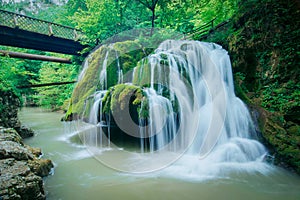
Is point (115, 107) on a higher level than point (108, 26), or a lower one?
lower

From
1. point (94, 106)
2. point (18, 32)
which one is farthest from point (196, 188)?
point (18, 32)

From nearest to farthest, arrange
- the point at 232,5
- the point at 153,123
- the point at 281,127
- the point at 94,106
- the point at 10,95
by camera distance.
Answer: the point at 281,127 < the point at 153,123 < the point at 94,106 < the point at 10,95 < the point at 232,5

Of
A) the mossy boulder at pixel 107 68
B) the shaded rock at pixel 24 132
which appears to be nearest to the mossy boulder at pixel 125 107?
the mossy boulder at pixel 107 68

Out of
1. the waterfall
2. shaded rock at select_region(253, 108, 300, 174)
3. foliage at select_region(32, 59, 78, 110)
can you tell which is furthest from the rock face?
foliage at select_region(32, 59, 78, 110)

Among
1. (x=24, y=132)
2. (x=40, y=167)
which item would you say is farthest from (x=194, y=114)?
(x=24, y=132)

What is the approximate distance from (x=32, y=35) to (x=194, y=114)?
10.1 metres

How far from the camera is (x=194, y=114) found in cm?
579

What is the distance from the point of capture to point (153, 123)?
5188mm

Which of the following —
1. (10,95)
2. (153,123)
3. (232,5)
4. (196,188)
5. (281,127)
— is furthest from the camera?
(232,5)

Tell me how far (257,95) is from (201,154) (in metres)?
3.03

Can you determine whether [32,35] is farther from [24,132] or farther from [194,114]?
[194,114]

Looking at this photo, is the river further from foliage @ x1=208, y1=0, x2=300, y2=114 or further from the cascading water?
foliage @ x1=208, y1=0, x2=300, y2=114

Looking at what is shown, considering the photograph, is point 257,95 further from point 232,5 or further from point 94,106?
point 94,106

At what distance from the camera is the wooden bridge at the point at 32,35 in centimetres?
909
